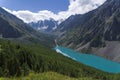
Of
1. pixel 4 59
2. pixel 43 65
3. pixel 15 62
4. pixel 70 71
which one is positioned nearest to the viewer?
pixel 4 59

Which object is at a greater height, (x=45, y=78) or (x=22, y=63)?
(x=22, y=63)

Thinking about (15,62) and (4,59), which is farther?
(15,62)

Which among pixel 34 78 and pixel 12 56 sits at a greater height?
pixel 12 56

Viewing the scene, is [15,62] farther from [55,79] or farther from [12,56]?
[55,79]

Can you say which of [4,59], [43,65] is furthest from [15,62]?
[43,65]

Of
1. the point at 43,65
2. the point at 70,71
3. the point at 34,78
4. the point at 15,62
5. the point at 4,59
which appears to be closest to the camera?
the point at 34,78

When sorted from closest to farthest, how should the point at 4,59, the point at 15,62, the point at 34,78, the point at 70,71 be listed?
1. the point at 34,78
2. the point at 4,59
3. the point at 15,62
4. the point at 70,71

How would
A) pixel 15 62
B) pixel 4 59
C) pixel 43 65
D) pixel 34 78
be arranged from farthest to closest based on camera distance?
pixel 43 65 → pixel 15 62 → pixel 4 59 → pixel 34 78

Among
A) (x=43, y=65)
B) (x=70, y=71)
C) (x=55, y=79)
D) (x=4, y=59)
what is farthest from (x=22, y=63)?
(x=55, y=79)

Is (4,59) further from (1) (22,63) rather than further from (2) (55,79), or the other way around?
(2) (55,79)
